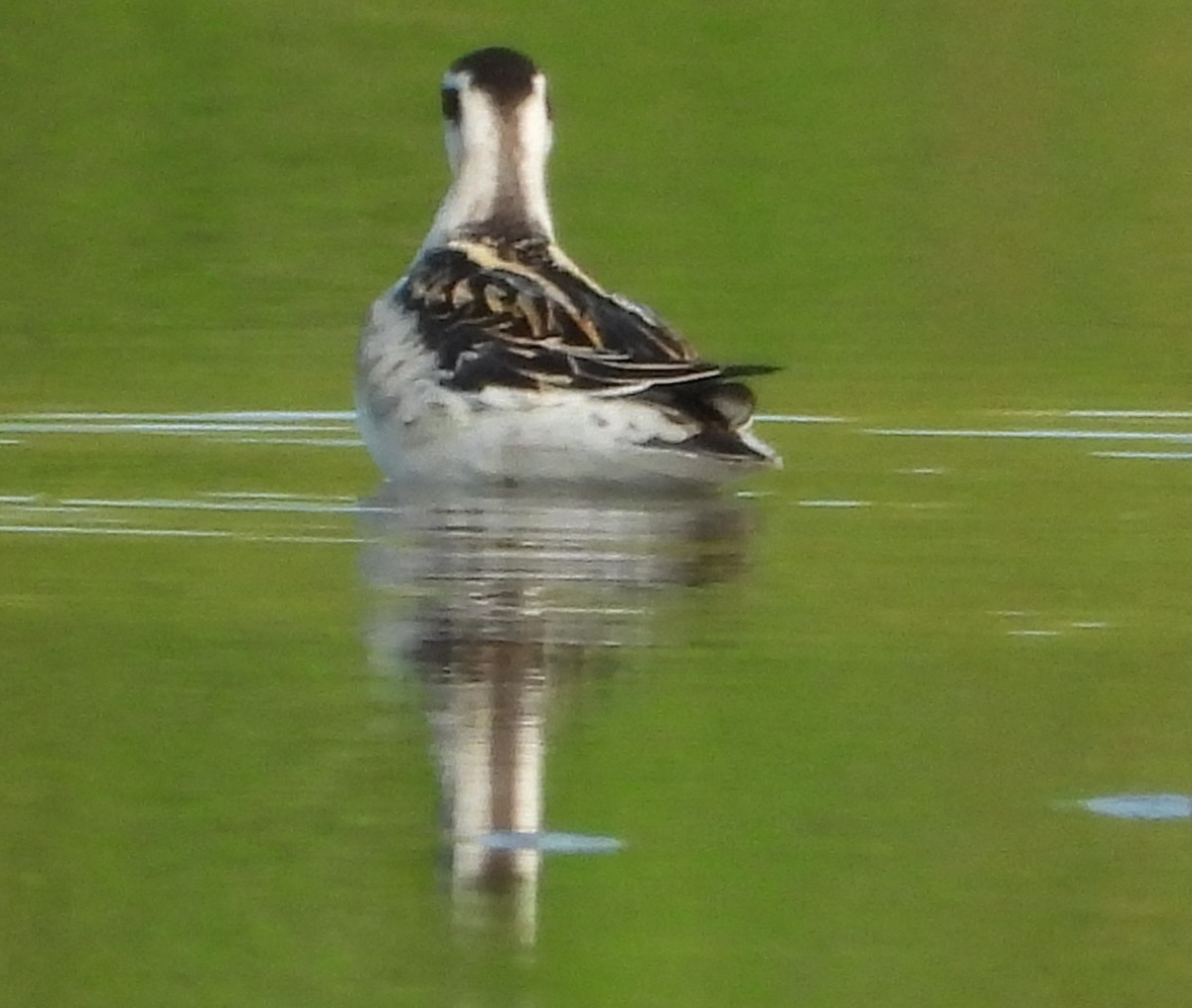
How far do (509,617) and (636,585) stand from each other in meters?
0.51

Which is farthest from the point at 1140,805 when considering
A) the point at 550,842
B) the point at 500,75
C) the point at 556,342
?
the point at 500,75

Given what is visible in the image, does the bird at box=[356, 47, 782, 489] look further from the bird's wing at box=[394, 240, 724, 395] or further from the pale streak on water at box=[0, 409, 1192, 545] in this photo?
the pale streak on water at box=[0, 409, 1192, 545]

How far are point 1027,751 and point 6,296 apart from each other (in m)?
7.38

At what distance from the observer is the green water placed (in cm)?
618

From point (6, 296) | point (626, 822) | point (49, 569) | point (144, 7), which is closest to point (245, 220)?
point (6, 296)

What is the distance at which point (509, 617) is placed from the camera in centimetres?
854

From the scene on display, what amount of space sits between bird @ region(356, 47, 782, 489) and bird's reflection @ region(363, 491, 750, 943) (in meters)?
0.11

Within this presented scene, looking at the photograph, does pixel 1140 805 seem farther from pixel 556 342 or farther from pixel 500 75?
pixel 500 75

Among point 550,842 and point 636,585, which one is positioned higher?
point 636,585

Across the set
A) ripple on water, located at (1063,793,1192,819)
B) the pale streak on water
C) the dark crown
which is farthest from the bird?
ripple on water, located at (1063,793,1192,819)

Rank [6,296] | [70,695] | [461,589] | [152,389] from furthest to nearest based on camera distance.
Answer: [6,296], [152,389], [461,589], [70,695]

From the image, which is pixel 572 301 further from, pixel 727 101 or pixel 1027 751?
pixel 727 101

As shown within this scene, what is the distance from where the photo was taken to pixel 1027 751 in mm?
7301

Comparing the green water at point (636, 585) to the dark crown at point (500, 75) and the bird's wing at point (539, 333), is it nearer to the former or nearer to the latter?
the bird's wing at point (539, 333)
